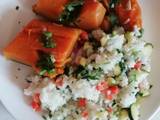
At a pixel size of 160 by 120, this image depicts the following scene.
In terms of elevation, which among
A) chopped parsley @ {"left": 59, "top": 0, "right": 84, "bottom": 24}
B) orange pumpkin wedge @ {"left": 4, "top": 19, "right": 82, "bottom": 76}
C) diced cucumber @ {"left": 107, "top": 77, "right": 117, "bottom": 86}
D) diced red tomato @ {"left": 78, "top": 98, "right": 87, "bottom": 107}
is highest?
chopped parsley @ {"left": 59, "top": 0, "right": 84, "bottom": 24}

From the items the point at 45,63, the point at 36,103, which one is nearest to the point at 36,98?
the point at 36,103

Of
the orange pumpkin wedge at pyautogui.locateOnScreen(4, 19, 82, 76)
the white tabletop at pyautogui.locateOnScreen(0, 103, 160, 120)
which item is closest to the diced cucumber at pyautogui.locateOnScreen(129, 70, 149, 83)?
the orange pumpkin wedge at pyautogui.locateOnScreen(4, 19, 82, 76)

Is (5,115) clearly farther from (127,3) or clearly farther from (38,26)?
(127,3)

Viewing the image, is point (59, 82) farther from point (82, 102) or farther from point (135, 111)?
point (135, 111)

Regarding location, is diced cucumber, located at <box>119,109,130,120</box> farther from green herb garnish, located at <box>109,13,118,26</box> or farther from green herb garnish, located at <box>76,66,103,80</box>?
green herb garnish, located at <box>109,13,118,26</box>

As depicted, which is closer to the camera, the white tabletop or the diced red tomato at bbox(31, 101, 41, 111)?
the diced red tomato at bbox(31, 101, 41, 111)

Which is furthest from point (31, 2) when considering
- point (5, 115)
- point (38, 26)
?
point (5, 115)

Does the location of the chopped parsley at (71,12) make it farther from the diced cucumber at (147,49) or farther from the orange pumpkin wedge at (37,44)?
the diced cucumber at (147,49)

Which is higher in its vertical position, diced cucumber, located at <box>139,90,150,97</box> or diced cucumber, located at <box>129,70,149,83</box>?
diced cucumber, located at <box>129,70,149,83</box>
